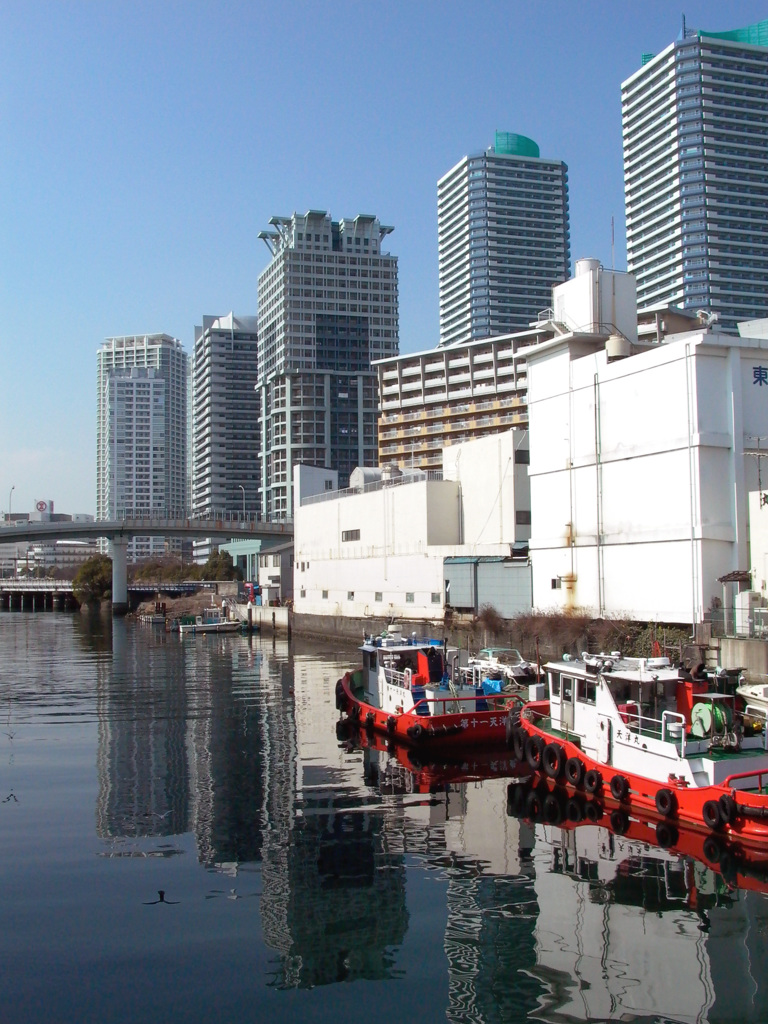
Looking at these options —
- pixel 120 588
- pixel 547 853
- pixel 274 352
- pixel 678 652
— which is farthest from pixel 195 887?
pixel 274 352

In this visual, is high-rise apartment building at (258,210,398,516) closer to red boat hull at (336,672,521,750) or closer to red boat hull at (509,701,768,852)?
red boat hull at (336,672,521,750)

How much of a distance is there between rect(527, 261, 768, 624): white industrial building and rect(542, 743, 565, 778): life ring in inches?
499

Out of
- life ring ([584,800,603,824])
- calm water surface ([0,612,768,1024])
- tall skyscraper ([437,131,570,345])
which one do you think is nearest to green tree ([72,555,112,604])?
tall skyscraper ([437,131,570,345])

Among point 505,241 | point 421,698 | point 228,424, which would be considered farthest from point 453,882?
point 505,241

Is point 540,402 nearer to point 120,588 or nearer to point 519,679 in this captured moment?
point 519,679

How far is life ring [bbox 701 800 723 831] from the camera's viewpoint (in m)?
15.2

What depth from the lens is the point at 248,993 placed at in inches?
404

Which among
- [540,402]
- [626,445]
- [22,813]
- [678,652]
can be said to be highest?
[540,402]

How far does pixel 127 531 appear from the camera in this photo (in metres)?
107

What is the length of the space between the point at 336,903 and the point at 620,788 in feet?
23.0

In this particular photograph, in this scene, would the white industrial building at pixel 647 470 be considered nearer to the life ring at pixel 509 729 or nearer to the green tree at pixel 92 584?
the life ring at pixel 509 729

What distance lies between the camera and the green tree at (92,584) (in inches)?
5123

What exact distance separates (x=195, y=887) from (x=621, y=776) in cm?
848

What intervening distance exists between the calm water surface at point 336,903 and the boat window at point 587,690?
268 cm
